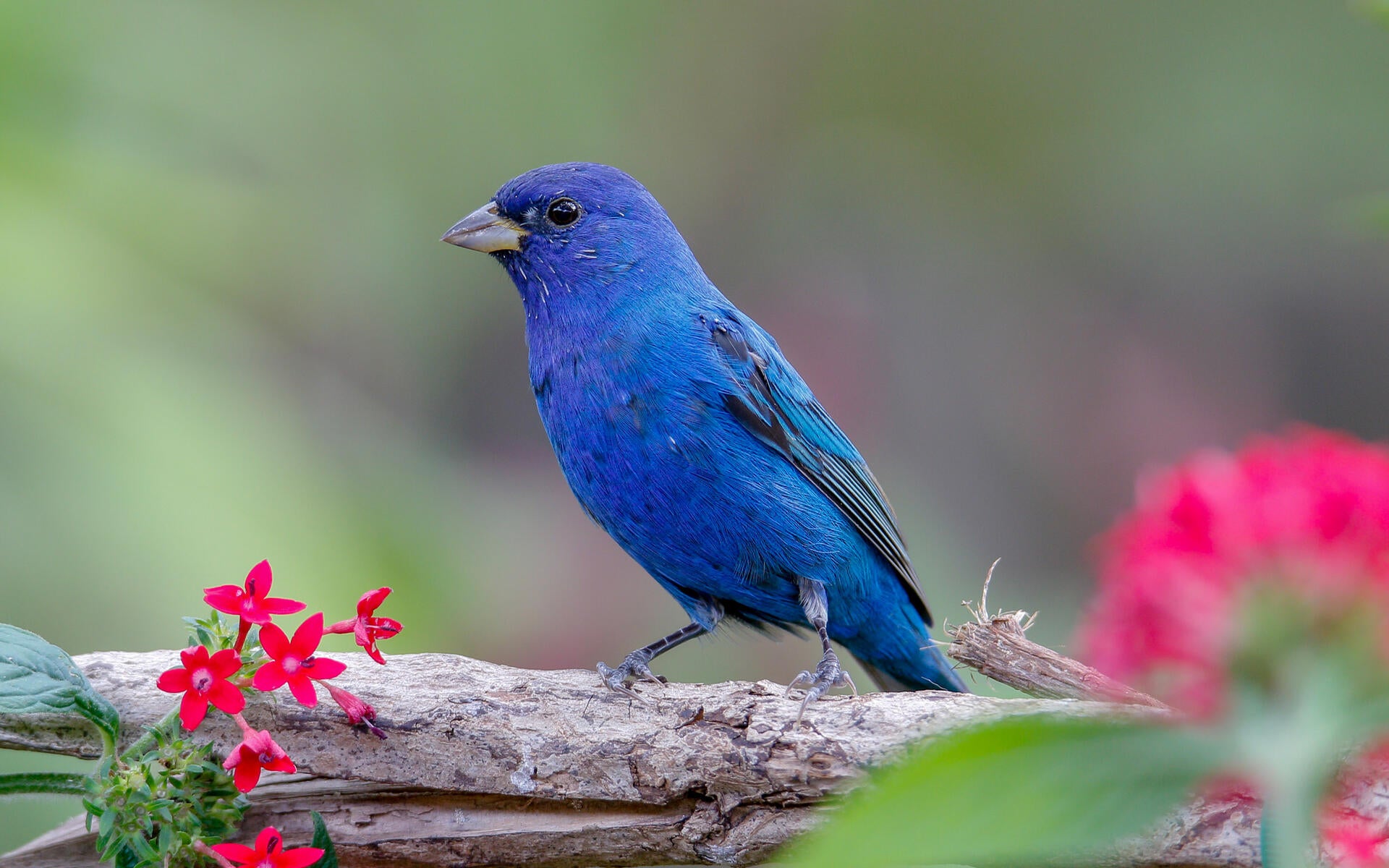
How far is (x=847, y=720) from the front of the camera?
2.73 metres

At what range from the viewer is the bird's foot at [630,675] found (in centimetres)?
314

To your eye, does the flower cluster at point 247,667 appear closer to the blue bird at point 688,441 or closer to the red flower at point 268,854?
the red flower at point 268,854

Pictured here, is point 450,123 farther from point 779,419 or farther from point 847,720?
point 847,720

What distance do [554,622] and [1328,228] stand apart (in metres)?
5.11

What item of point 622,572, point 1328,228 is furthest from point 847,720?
point 1328,228

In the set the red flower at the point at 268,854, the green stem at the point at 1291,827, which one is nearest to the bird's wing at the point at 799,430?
the red flower at the point at 268,854

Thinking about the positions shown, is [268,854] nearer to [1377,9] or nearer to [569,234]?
[1377,9]

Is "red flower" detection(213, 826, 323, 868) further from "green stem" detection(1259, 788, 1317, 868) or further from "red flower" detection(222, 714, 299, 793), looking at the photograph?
"green stem" detection(1259, 788, 1317, 868)

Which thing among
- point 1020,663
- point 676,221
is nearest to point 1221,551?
point 1020,663

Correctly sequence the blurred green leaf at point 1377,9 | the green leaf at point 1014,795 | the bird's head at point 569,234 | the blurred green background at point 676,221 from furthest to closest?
the blurred green background at point 676,221 → the bird's head at point 569,234 → the blurred green leaf at point 1377,9 → the green leaf at point 1014,795

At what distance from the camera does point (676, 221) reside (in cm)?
747

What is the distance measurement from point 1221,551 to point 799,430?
2.36m

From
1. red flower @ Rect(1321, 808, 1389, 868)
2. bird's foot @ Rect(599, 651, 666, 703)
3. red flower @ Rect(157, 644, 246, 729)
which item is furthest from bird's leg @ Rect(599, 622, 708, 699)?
red flower @ Rect(1321, 808, 1389, 868)

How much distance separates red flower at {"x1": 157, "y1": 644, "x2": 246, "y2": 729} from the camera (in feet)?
7.25
